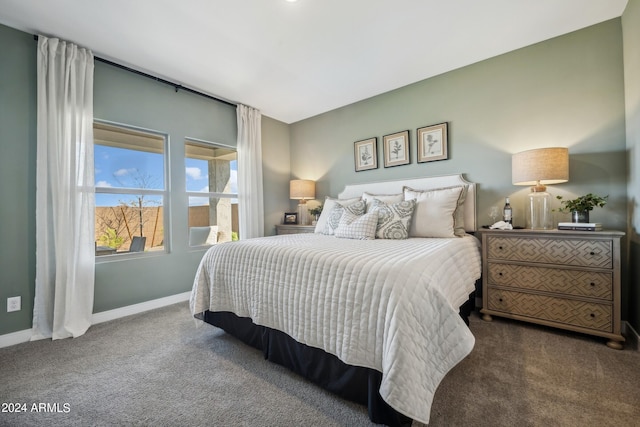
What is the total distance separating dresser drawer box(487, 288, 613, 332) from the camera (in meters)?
1.92

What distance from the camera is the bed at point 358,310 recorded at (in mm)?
1122

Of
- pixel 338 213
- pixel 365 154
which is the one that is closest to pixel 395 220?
pixel 338 213

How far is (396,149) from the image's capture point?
3412mm

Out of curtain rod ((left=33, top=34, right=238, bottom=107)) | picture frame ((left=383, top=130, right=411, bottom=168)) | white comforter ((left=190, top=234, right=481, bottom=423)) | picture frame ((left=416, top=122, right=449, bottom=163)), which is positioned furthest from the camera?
picture frame ((left=383, top=130, right=411, bottom=168))

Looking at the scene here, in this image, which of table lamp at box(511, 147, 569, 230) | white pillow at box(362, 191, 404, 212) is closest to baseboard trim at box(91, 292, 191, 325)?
white pillow at box(362, 191, 404, 212)

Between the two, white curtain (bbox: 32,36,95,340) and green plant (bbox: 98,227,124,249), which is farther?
green plant (bbox: 98,227,124,249)

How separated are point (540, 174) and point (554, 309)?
1.08 m

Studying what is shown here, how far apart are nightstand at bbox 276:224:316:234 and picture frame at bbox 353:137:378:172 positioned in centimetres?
108

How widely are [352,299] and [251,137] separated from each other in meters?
3.19

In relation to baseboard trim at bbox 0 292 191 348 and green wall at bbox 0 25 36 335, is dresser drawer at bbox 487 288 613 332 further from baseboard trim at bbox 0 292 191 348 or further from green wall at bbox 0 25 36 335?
green wall at bbox 0 25 36 335

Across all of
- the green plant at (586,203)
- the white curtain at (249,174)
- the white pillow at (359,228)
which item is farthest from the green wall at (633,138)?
the white curtain at (249,174)

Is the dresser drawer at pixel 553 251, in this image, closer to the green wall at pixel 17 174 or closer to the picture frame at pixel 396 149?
the picture frame at pixel 396 149

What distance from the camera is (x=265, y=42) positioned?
2418mm

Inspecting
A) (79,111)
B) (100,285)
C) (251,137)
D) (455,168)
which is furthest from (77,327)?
(455,168)
